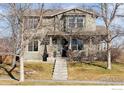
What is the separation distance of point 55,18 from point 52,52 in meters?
2.46

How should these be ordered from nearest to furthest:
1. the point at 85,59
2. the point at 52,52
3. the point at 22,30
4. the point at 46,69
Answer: the point at 22,30 < the point at 46,69 < the point at 85,59 < the point at 52,52

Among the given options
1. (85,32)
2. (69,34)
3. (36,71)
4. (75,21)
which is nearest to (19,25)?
(36,71)

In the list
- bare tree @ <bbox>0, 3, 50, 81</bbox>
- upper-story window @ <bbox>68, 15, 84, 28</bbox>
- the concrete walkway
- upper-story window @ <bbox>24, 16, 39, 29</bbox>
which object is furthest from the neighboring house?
bare tree @ <bbox>0, 3, 50, 81</bbox>

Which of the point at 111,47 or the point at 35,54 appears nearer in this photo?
the point at 111,47

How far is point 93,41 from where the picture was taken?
21.4 meters

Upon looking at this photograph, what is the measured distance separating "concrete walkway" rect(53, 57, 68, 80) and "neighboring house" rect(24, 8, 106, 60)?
5.50ft

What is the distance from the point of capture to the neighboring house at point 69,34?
21117 millimetres

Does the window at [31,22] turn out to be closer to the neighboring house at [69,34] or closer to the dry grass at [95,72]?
the dry grass at [95,72]

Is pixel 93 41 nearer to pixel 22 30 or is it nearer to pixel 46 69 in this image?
pixel 46 69

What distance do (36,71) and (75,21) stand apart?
606 centimetres

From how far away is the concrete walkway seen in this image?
1620cm

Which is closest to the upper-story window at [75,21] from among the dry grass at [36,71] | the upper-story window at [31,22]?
the dry grass at [36,71]
